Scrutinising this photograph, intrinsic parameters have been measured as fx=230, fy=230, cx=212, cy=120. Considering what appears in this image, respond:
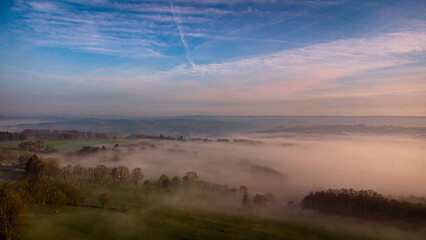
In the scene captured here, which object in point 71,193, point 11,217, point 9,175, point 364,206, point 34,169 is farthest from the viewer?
point 34,169

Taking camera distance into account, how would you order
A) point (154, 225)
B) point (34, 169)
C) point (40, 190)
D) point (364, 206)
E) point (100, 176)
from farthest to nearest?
1. point (100, 176)
2. point (34, 169)
3. point (364, 206)
4. point (40, 190)
5. point (154, 225)

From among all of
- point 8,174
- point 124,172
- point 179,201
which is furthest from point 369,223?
point 8,174

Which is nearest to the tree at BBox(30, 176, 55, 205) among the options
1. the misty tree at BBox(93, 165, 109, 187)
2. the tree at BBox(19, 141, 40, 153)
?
the misty tree at BBox(93, 165, 109, 187)

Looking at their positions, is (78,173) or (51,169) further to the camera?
(78,173)

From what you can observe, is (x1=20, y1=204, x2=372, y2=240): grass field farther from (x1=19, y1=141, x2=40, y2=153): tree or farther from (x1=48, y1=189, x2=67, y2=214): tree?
(x1=19, y1=141, x2=40, y2=153): tree

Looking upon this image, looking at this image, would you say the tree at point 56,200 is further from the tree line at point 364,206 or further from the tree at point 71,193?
the tree line at point 364,206

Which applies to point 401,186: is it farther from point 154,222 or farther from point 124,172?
point 124,172

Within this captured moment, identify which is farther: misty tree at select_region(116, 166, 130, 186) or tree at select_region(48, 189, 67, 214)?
misty tree at select_region(116, 166, 130, 186)

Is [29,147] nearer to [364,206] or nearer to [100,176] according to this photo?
[100,176]

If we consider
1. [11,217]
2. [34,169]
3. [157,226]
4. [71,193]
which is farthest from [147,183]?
[11,217]

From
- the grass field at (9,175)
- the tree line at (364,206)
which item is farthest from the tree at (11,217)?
the tree line at (364,206)
